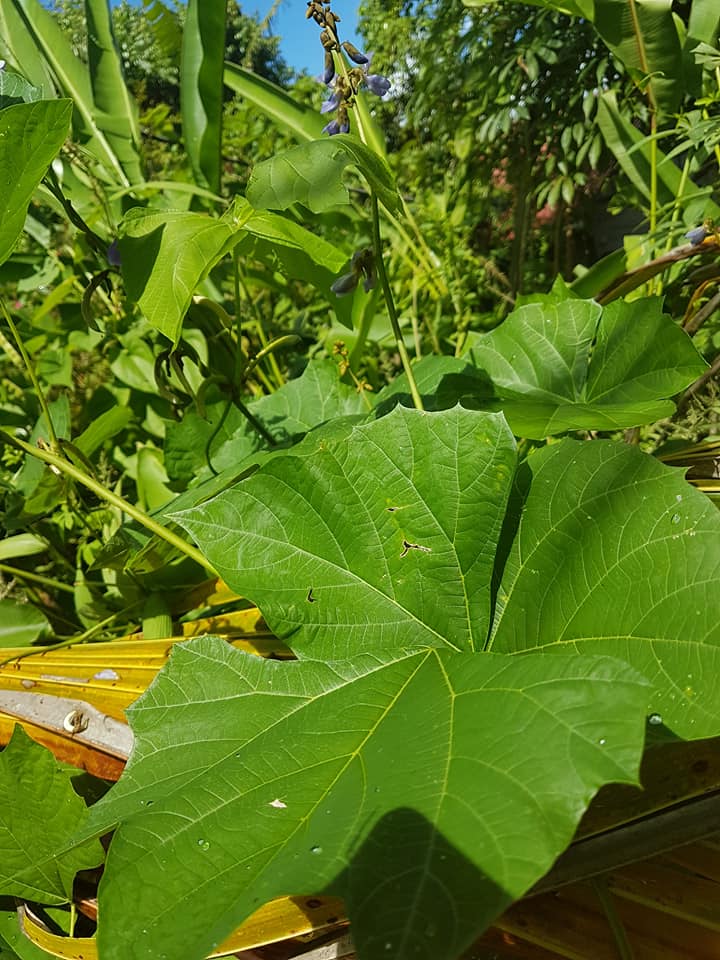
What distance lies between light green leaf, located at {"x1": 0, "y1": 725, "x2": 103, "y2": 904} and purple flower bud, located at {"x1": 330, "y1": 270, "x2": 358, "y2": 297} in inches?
18.9

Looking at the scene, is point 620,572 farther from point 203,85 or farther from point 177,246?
point 203,85

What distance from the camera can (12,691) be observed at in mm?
696

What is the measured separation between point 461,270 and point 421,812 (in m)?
1.58

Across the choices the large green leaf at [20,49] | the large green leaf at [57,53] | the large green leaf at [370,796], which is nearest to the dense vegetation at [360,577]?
the large green leaf at [370,796]

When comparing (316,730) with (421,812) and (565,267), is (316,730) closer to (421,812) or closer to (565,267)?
(421,812)

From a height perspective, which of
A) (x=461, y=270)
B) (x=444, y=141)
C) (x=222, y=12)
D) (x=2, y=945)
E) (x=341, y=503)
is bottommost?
(x=2, y=945)

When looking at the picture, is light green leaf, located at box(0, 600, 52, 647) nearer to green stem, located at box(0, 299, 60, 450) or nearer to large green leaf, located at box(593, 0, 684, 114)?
green stem, located at box(0, 299, 60, 450)

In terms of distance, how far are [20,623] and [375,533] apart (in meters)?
0.64

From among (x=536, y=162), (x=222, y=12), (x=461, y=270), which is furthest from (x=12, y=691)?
(x=536, y=162)

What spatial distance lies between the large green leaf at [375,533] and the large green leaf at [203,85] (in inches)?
34.3

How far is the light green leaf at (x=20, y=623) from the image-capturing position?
0.95m

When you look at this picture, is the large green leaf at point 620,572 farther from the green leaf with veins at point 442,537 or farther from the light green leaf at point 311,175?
the light green leaf at point 311,175

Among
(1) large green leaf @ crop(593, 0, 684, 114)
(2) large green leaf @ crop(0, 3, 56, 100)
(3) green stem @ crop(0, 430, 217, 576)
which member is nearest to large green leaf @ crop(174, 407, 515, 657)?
(3) green stem @ crop(0, 430, 217, 576)

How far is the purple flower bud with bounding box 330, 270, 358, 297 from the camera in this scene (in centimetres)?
71
